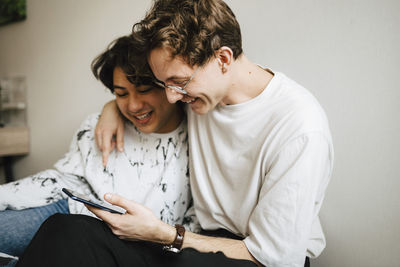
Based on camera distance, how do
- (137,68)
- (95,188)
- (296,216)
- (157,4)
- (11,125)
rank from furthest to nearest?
(11,125) → (95,188) → (137,68) → (157,4) → (296,216)

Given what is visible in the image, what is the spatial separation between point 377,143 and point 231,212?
0.60 m

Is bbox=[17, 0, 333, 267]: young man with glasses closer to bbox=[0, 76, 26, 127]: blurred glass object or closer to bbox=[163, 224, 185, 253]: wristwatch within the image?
bbox=[163, 224, 185, 253]: wristwatch

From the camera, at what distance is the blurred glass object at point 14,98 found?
215 centimetres

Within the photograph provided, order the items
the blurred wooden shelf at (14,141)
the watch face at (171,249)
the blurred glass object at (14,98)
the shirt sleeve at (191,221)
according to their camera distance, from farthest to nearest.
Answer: the blurred glass object at (14,98)
the blurred wooden shelf at (14,141)
the shirt sleeve at (191,221)
the watch face at (171,249)

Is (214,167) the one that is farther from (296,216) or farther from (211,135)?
(296,216)

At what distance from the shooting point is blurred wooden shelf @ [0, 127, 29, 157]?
1975mm

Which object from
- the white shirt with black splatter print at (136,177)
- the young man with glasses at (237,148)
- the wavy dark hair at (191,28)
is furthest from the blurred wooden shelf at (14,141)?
the wavy dark hair at (191,28)

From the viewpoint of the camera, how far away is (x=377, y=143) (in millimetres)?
957

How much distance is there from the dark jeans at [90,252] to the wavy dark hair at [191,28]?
574mm

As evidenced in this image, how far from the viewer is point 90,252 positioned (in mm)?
702

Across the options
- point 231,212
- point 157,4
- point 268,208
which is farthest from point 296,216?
point 157,4

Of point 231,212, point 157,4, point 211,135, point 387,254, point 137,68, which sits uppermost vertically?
point 157,4

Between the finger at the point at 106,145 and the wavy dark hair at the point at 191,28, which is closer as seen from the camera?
the wavy dark hair at the point at 191,28

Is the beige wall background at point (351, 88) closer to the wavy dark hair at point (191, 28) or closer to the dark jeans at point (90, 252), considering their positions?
the wavy dark hair at point (191, 28)
